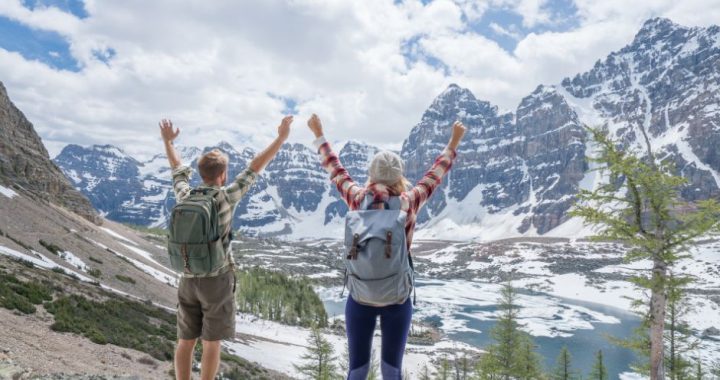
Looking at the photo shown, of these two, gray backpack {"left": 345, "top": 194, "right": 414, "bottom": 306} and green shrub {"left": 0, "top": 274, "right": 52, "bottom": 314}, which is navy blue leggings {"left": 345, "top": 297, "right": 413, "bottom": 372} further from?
green shrub {"left": 0, "top": 274, "right": 52, "bottom": 314}

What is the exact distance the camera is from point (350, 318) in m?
4.42

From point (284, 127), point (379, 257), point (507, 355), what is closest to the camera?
point (379, 257)

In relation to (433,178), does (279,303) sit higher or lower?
lower

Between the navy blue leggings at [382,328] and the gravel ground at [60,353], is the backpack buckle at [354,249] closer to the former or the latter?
the navy blue leggings at [382,328]

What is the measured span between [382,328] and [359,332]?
23cm

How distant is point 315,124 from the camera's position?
17.6 ft

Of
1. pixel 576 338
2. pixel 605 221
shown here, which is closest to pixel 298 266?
pixel 576 338

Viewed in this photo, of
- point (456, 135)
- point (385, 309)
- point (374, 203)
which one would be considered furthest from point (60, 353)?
point (456, 135)

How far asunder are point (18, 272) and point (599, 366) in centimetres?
4070

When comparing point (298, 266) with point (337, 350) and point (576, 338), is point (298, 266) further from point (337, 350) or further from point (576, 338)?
point (337, 350)

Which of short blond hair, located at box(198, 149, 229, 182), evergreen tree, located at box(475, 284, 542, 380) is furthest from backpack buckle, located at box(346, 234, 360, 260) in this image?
evergreen tree, located at box(475, 284, 542, 380)

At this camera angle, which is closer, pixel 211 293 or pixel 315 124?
pixel 211 293

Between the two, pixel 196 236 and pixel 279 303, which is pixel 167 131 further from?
pixel 279 303

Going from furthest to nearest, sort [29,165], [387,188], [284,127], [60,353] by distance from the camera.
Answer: [29,165] < [60,353] < [284,127] < [387,188]
